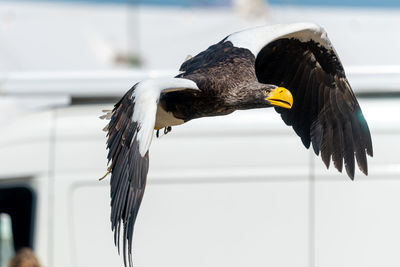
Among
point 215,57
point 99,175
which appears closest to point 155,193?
point 99,175

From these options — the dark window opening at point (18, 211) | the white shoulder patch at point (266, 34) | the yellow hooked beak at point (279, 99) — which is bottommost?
the dark window opening at point (18, 211)

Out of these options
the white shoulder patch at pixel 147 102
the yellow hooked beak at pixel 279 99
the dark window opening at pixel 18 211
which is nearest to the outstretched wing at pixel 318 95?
the yellow hooked beak at pixel 279 99

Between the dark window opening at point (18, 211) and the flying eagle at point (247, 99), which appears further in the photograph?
the dark window opening at point (18, 211)

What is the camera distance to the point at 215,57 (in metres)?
5.25

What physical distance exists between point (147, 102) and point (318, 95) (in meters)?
1.79

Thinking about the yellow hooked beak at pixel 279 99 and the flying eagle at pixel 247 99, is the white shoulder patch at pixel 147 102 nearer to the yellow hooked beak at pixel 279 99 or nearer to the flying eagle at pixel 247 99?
the flying eagle at pixel 247 99

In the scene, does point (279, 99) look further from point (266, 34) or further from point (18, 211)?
point (18, 211)

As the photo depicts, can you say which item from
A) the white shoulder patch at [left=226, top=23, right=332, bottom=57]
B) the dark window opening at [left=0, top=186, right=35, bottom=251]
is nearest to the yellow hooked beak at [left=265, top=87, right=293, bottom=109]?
the white shoulder patch at [left=226, top=23, right=332, bottom=57]

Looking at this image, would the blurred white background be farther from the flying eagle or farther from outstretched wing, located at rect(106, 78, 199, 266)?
outstretched wing, located at rect(106, 78, 199, 266)

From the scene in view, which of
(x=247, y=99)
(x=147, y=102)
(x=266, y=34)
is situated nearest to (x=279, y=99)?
(x=247, y=99)

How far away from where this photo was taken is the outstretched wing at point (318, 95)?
5652 mm

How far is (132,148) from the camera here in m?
4.46

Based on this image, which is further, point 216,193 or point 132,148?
point 216,193

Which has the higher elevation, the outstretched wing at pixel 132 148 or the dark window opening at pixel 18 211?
the outstretched wing at pixel 132 148
